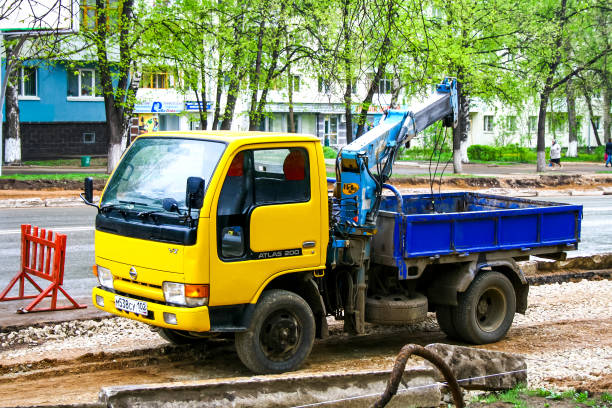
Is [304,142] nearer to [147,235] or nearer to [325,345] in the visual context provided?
[147,235]

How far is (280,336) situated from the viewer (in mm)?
7641

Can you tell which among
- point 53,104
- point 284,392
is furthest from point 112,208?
point 53,104

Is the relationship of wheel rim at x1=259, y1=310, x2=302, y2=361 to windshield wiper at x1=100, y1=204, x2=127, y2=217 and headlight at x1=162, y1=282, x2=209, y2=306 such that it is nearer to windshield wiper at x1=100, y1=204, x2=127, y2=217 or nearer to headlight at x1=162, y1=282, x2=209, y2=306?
headlight at x1=162, y1=282, x2=209, y2=306

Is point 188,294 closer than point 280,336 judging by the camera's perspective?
Yes

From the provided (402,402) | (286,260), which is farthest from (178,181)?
(402,402)

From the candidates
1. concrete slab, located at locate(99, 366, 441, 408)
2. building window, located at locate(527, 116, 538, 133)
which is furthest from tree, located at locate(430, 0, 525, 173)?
building window, located at locate(527, 116, 538, 133)

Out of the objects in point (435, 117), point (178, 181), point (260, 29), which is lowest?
point (178, 181)

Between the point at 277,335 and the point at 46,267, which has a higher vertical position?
the point at 46,267

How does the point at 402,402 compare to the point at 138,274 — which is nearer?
the point at 402,402

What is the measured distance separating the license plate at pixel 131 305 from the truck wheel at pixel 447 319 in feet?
11.7

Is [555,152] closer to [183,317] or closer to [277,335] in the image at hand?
[277,335]

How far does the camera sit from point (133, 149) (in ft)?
26.6

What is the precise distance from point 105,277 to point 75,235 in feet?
30.5

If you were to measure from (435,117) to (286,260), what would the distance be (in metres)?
3.32
